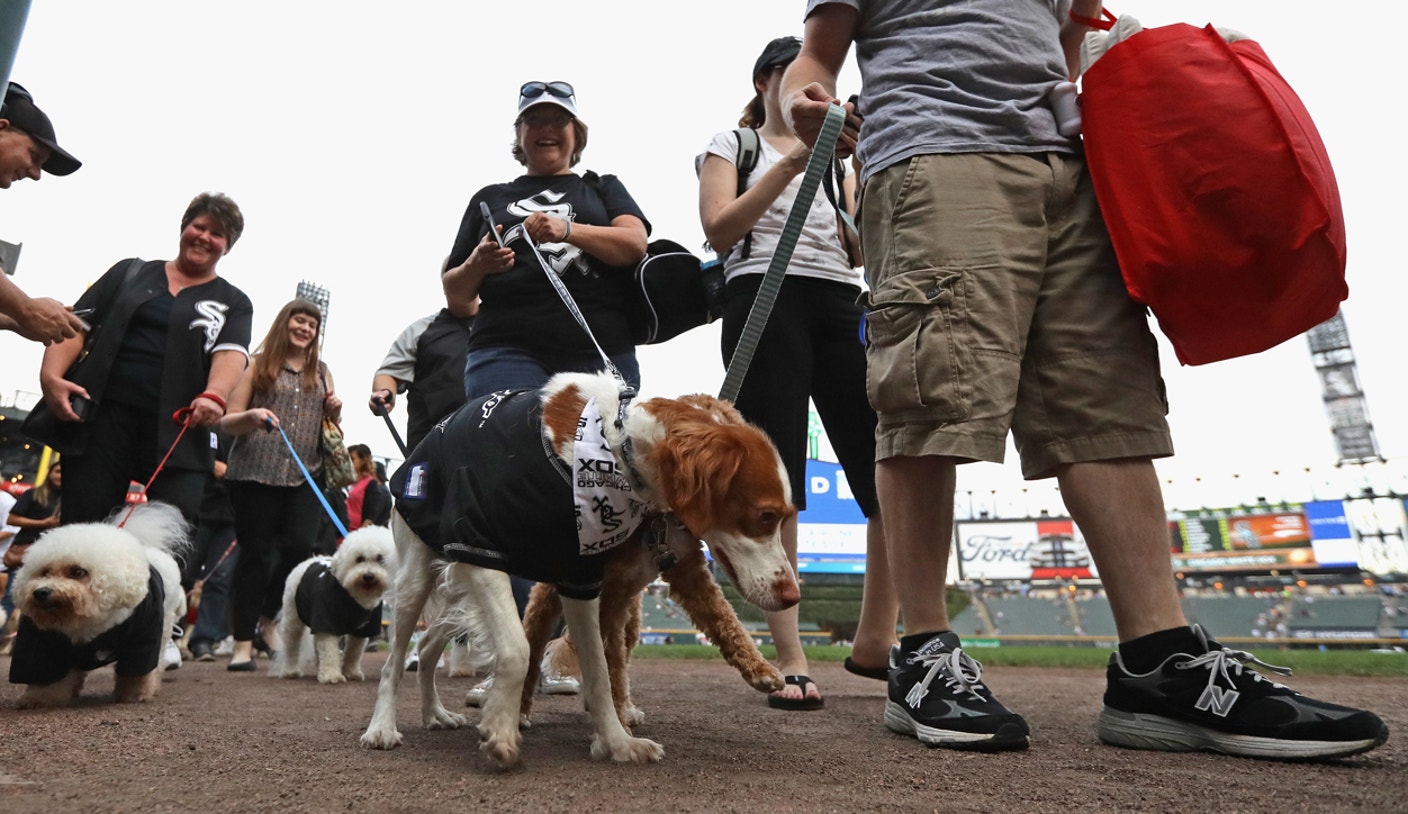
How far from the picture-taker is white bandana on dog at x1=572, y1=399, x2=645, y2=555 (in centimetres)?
210

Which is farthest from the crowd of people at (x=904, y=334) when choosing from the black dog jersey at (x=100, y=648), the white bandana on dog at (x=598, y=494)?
the white bandana on dog at (x=598, y=494)

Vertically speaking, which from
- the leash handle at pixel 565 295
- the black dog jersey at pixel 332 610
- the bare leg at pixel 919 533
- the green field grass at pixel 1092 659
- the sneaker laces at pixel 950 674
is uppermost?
the leash handle at pixel 565 295

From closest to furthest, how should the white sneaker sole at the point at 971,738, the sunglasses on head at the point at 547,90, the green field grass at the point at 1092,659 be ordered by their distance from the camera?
the white sneaker sole at the point at 971,738
the sunglasses on head at the point at 547,90
the green field grass at the point at 1092,659

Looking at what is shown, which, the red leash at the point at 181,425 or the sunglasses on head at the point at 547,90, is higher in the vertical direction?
the sunglasses on head at the point at 547,90

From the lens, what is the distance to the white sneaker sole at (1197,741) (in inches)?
75.6

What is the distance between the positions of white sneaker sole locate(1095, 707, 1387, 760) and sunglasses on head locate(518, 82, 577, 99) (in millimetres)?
3057

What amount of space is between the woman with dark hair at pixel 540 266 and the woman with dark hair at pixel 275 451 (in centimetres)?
245

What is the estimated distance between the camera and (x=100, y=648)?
3590 mm

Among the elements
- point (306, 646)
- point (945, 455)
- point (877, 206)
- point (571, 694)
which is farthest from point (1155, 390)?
point (306, 646)

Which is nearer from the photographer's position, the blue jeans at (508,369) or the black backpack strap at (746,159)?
the blue jeans at (508,369)

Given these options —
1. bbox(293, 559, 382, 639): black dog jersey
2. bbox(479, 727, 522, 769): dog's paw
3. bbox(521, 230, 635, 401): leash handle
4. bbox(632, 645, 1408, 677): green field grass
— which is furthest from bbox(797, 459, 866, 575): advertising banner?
bbox(479, 727, 522, 769): dog's paw

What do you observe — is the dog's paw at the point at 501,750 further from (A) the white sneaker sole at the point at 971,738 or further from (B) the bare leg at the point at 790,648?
(B) the bare leg at the point at 790,648

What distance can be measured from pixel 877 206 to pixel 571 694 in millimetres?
2837

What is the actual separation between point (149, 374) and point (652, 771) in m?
3.31
